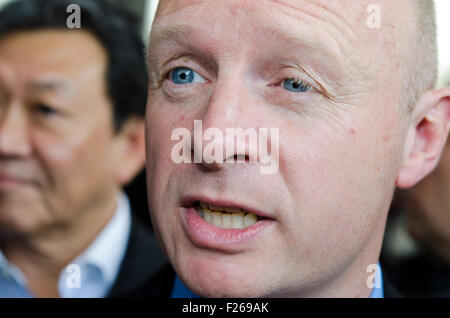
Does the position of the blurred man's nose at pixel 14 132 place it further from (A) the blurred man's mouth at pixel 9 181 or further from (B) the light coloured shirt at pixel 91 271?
(B) the light coloured shirt at pixel 91 271

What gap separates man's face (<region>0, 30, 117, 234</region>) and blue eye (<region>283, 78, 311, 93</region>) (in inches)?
65.6

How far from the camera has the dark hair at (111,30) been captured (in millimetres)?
3133

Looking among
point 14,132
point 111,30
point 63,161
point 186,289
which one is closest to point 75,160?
point 63,161

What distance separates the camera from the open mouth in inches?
59.8

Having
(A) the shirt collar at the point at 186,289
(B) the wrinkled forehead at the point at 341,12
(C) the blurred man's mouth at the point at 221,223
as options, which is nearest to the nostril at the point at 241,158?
(C) the blurred man's mouth at the point at 221,223

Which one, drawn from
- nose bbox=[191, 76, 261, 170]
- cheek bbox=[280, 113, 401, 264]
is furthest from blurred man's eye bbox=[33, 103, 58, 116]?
cheek bbox=[280, 113, 401, 264]

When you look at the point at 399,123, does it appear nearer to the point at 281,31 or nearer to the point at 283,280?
the point at 281,31

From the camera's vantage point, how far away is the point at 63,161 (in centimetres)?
295

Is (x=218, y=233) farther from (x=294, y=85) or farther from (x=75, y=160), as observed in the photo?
(x=75, y=160)

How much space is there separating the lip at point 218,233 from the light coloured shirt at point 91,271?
4.08 ft

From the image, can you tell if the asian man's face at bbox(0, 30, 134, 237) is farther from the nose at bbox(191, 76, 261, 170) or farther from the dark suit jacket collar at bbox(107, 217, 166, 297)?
the nose at bbox(191, 76, 261, 170)

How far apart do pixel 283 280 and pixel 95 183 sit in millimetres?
1765

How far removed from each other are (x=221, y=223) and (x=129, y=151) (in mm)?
1862
